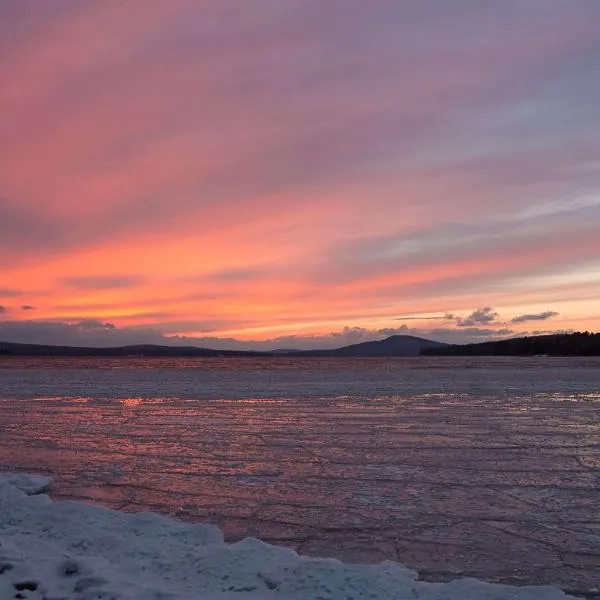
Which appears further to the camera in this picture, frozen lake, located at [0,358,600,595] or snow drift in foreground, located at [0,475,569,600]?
frozen lake, located at [0,358,600,595]

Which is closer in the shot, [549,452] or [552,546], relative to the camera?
[552,546]

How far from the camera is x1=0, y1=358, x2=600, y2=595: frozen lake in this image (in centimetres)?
677

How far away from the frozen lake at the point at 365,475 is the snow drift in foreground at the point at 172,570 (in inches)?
25.5

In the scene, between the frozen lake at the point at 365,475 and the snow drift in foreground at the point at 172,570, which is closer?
the snow drift in foreground at the point at 172,570

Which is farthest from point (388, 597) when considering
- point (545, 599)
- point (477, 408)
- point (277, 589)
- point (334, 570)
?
point (477, 408)

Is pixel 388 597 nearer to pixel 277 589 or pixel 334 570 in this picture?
Result: pixel 334 570

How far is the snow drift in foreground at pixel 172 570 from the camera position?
17.1 ft

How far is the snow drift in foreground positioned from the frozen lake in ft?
2.12

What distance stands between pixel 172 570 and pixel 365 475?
16.2 ft

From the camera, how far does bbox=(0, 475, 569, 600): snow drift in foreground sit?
205 inches

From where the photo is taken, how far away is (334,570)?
547cm

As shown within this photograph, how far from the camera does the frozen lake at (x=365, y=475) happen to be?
6773mm

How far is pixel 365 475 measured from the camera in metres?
10.3

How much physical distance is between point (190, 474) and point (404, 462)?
3.74 m
